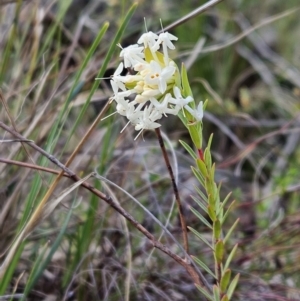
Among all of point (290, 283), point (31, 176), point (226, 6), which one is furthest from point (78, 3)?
point (290, 283)

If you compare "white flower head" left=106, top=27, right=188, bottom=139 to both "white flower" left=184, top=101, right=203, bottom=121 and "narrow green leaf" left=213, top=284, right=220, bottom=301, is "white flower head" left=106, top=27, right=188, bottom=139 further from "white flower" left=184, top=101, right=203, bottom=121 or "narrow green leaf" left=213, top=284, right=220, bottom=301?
"narrow green leaf" left=213, top=284, right=220, bottom=301

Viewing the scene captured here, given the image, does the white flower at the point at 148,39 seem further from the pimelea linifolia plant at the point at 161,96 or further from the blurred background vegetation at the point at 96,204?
the blurred background vegetation at the point at 96,204

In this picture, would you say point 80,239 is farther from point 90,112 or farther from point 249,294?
point 90,112

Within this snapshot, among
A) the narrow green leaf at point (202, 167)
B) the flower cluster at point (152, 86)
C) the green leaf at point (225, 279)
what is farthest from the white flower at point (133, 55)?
the green leaf at point (225, 279)

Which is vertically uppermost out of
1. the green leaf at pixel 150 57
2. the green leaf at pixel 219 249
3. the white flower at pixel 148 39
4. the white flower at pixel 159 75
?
the white flower at pixel 148 39

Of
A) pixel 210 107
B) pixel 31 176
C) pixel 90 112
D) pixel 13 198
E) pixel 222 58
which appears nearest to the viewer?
pixel 13 198

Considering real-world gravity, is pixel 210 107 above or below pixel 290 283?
above

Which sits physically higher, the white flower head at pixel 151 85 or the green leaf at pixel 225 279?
the white flower head at pixel 151 85

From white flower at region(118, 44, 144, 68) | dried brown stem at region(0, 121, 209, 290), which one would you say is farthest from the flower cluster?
dried brown stem at region(0, 121, 209, 290)
